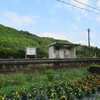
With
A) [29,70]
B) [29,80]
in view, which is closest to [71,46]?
[29,70]

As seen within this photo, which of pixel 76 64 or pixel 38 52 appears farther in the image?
pixel 38 52

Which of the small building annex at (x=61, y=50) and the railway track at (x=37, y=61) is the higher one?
the small building annex at (x=61, y=50)

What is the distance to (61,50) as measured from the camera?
14555mm

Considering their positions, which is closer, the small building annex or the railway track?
the railway track

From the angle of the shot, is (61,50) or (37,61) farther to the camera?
(61,50)

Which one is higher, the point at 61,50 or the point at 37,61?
the point at 61,50

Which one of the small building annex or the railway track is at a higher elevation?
the small building annex

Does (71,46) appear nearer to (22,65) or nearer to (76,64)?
(76,64)

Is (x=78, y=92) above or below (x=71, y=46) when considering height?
below

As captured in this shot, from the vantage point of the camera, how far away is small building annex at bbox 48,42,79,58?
13977mm

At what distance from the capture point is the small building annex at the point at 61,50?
1398cm

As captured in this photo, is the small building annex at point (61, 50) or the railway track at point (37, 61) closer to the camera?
the railway track at point (37, 61)

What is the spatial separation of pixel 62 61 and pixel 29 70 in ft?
11.4

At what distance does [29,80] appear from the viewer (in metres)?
6.50
